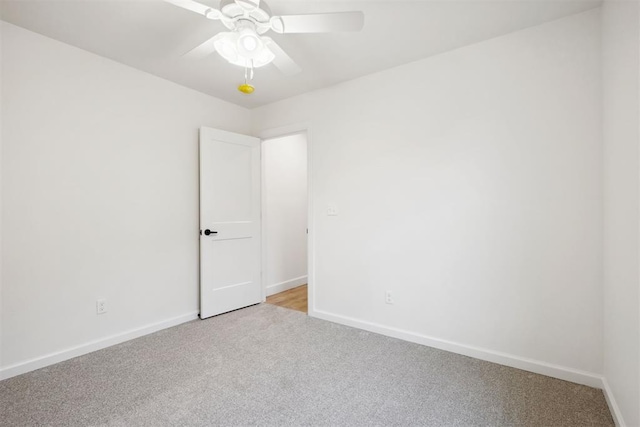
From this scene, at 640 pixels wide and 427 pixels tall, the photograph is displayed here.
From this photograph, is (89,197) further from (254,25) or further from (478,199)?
(478,199)

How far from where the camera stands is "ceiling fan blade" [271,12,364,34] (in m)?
1.39

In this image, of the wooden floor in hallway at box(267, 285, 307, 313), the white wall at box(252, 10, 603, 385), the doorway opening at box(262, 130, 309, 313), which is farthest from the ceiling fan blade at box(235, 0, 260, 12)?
the wooden floor in hallway at box(267, 285, 307, 313)

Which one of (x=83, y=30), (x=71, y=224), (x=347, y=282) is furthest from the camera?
(x=347, y=282)

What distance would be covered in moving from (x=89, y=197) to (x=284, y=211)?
228cm

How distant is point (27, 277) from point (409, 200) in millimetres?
2906

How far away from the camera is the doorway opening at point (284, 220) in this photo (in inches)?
150

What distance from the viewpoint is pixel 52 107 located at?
218 centimetres

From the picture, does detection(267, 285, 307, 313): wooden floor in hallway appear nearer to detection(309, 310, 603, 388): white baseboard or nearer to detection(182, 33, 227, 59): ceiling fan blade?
detection(309, 310, 603, 388): white baseboard

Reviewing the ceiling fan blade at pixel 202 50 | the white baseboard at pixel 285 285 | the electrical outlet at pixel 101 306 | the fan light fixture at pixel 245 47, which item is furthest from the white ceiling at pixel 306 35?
the white baseboard at pixel 285 285

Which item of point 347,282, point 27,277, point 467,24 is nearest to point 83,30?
point 27,277

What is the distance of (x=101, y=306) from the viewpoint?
7.94 feet

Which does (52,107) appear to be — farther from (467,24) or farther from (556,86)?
(556,86)

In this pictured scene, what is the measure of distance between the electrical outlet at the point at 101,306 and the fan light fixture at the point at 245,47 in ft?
7.14

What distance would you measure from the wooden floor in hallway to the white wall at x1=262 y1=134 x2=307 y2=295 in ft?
0.40
